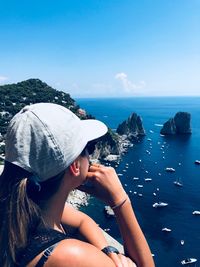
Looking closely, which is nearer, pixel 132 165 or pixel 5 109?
pixel 132 165

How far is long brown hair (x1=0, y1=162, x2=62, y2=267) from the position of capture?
2777 mm

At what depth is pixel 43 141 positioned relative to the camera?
2.95 meters

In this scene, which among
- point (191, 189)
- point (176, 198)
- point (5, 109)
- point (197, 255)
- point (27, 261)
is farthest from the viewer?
point (5, 109)

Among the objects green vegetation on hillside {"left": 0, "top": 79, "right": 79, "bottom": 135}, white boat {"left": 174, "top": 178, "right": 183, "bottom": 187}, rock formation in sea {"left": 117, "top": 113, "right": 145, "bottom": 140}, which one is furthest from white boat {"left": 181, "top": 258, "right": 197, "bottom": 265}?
rock formation in sea {"left": 117, "top": 113, "right": 145, "bottom": 140}

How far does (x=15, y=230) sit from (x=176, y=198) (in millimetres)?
71292

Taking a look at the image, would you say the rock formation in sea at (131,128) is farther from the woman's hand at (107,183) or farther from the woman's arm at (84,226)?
the woman's hand at (107,183)

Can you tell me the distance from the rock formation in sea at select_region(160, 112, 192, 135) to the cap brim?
159 m

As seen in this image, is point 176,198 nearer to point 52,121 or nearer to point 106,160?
point 106,160

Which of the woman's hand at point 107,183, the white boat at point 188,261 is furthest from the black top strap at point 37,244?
the white boat at point 188,261

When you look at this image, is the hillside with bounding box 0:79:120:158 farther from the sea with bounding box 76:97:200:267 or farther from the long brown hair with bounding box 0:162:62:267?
the long brown hair with bounding box 0:162:62:267

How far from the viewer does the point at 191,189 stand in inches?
3051

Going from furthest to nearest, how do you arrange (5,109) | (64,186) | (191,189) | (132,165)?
(5,109) → (132,165) → (191,189) → (64,186)

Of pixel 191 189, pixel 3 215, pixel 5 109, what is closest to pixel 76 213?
pixel 3 215

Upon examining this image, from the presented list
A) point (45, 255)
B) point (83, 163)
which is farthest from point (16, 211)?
point (83, 163)
